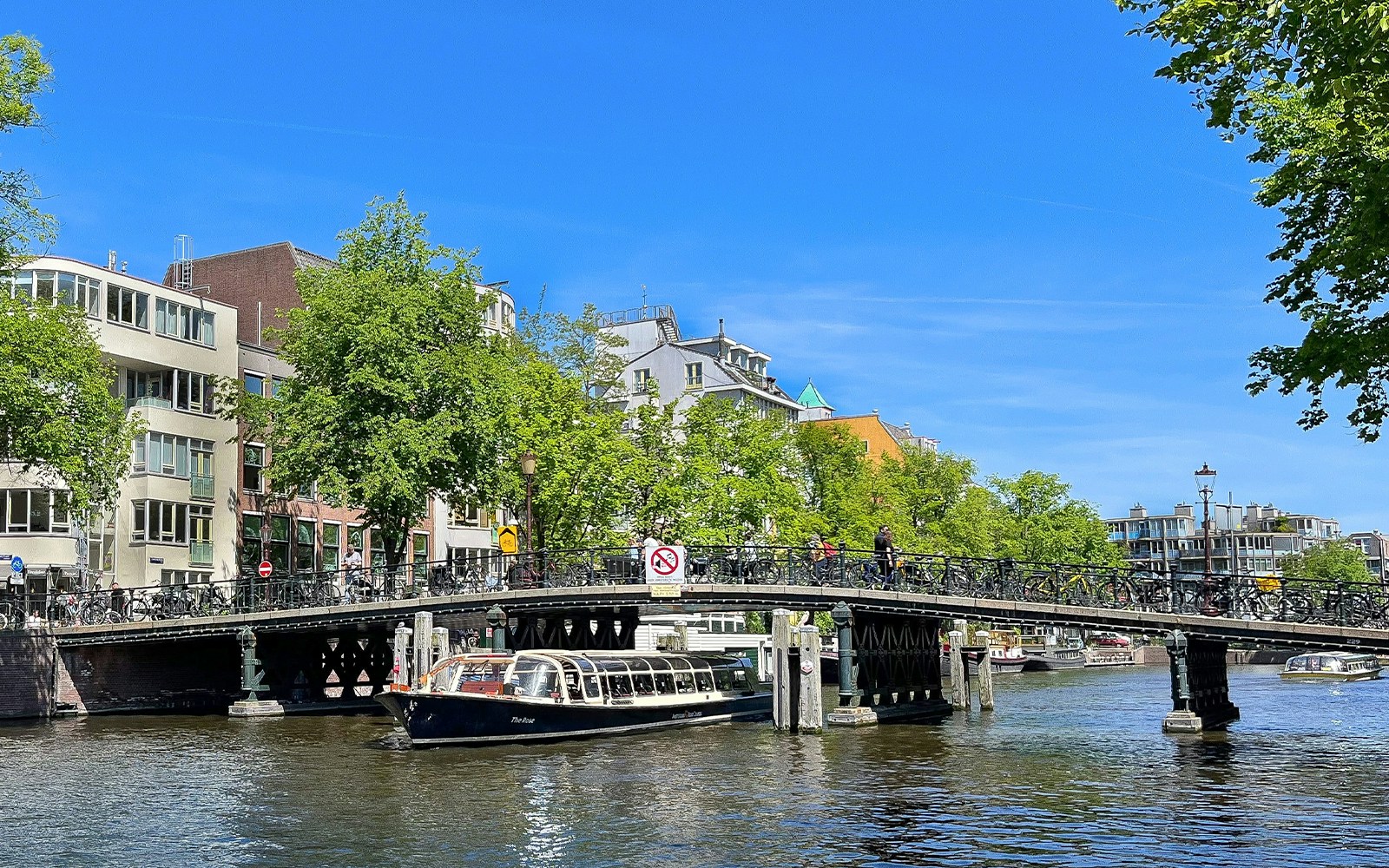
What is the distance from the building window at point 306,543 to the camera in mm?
68062

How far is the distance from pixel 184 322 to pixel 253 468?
283 inches

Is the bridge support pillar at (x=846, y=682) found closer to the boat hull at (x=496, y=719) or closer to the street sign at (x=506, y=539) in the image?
the boat hull at (x=496, y=719)

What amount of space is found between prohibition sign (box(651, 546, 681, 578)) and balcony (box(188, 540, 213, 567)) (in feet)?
92.6

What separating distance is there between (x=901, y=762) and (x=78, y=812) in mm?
16580

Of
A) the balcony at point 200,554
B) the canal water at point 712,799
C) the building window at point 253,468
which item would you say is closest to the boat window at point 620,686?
the canal water at point 712,799

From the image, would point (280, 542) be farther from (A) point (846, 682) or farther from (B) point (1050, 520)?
(B) point (1050, 520)

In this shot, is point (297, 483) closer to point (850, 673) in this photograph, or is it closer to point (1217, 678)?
point (850, 673)

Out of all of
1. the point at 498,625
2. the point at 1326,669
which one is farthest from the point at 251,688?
the point at 1326,669

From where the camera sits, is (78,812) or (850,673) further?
(850,673)

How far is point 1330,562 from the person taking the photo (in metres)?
166

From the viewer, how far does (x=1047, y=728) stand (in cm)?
4478

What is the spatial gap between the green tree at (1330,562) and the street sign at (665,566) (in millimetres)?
128708

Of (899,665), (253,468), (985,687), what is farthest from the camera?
(253,468)

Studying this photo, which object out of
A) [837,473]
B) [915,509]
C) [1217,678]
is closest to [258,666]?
[1217,678]
